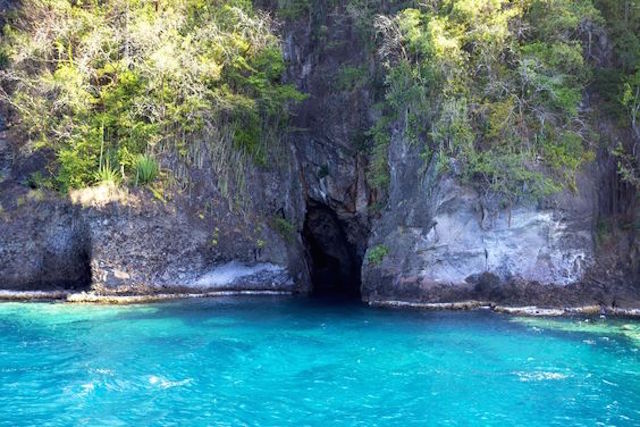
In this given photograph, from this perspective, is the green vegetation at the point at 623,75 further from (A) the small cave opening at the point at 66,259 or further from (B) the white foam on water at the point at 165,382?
(A) the small cave opening at the point at 66,259

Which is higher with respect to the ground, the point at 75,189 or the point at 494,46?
the point at 494,46

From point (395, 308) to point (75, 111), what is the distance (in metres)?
13.1

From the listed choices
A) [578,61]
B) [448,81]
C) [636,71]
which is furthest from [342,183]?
[636,71]

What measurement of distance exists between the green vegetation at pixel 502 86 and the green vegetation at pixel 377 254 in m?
3.50

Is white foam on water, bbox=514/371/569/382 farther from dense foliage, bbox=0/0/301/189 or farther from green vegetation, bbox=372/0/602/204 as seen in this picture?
dense foliage, bbox=0/0/301/189

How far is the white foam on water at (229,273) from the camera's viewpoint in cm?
2125

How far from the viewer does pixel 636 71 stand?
1981 centimetres

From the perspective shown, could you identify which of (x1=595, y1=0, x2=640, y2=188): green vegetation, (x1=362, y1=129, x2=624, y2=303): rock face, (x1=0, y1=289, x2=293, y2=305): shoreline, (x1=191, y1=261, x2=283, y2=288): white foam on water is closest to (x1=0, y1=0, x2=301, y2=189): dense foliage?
(x1=0, y1=289, x2=293, y2=305): shoreline

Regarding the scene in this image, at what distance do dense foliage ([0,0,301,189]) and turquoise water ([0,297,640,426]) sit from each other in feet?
21.2

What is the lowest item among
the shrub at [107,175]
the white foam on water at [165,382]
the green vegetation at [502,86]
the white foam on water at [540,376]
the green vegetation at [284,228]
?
the white foam on water at [165,382]

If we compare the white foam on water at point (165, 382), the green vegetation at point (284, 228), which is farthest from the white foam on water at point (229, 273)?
the white foam on water at point (165, 382)

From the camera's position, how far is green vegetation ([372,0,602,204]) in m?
18.4

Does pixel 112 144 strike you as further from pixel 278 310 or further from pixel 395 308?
pixel 395 308

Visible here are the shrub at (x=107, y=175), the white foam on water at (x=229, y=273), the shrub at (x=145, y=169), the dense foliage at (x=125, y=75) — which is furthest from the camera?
the white foam on water at (x=229, y=273)
